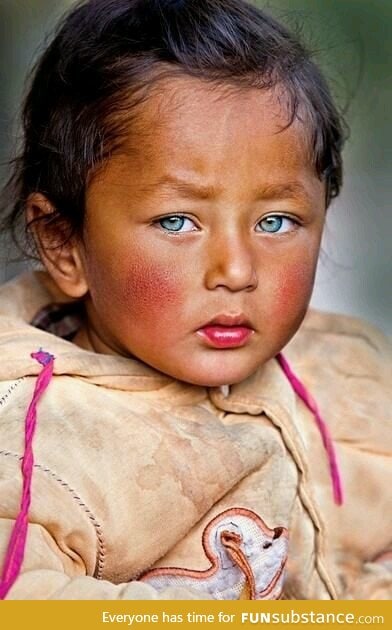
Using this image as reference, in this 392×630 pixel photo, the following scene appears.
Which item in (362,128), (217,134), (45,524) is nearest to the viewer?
(45,524)

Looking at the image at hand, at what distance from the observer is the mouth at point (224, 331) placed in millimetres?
1434

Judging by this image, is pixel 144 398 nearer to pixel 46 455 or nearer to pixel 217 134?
pixel 46 455

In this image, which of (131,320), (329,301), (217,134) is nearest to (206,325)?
(131,320)

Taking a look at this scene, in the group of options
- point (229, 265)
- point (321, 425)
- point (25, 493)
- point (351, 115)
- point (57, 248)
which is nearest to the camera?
point (25, 493)

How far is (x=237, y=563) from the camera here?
142 centimetres

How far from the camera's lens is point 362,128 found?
2191 millimetres

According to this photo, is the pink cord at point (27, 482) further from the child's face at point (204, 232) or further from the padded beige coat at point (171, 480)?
the child's face at point (204, 232)

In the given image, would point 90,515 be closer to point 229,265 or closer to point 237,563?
point 237,563

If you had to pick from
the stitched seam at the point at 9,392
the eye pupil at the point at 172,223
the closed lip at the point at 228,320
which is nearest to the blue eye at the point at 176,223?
the eye pupil at the point at 172,223

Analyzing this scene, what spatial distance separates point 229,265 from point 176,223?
8 cm

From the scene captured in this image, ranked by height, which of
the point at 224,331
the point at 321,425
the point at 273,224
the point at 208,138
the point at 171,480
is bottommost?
the point at 321,425

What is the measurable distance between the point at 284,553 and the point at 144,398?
0.25m

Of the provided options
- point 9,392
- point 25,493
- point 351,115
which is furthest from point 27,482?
point 351,115

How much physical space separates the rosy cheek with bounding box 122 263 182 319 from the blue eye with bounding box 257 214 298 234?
4.9 inches
